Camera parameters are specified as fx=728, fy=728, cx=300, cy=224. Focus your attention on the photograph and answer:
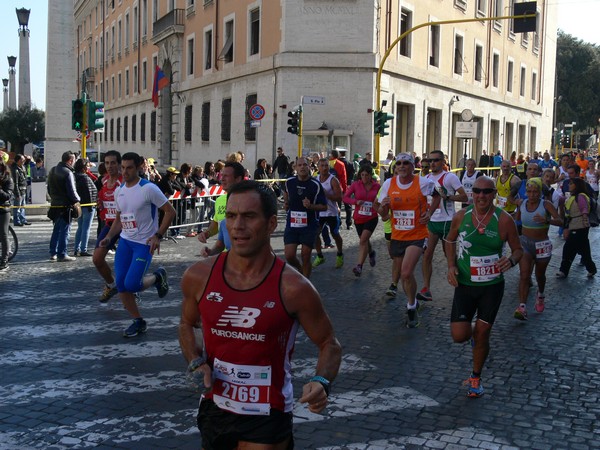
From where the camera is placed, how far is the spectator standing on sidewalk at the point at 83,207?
13.3 meters

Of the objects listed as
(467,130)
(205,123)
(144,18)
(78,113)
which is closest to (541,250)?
(78,113)

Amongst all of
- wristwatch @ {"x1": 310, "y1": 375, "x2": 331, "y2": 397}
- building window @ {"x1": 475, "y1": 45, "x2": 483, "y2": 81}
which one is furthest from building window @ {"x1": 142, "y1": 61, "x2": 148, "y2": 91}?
wristwatch @ {"x1": 310, "y1": 375, "x2": 331, "y2": 397}

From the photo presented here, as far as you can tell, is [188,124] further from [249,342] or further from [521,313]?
[249,342]

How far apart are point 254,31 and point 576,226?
22.4m

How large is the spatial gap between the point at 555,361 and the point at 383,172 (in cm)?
1976

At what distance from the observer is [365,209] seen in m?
11.3

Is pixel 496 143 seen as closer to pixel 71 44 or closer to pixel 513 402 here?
pixel 71 44

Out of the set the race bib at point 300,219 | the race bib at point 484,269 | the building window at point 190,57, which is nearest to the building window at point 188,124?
the building window at point 190,57

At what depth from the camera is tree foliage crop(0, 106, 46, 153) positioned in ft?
176

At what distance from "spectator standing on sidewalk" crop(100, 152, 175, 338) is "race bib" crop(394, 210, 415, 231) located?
2.71 metres

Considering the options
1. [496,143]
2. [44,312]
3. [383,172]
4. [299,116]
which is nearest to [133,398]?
[44,312]

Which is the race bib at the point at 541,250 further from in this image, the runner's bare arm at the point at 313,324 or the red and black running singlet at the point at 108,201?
the runner's bare arm at the point at 313,324

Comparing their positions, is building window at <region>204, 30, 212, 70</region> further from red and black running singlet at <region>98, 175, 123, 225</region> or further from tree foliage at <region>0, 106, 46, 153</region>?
red and black running singlet at <region>98, 175, 123, 225</region>

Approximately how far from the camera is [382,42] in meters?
28.2
